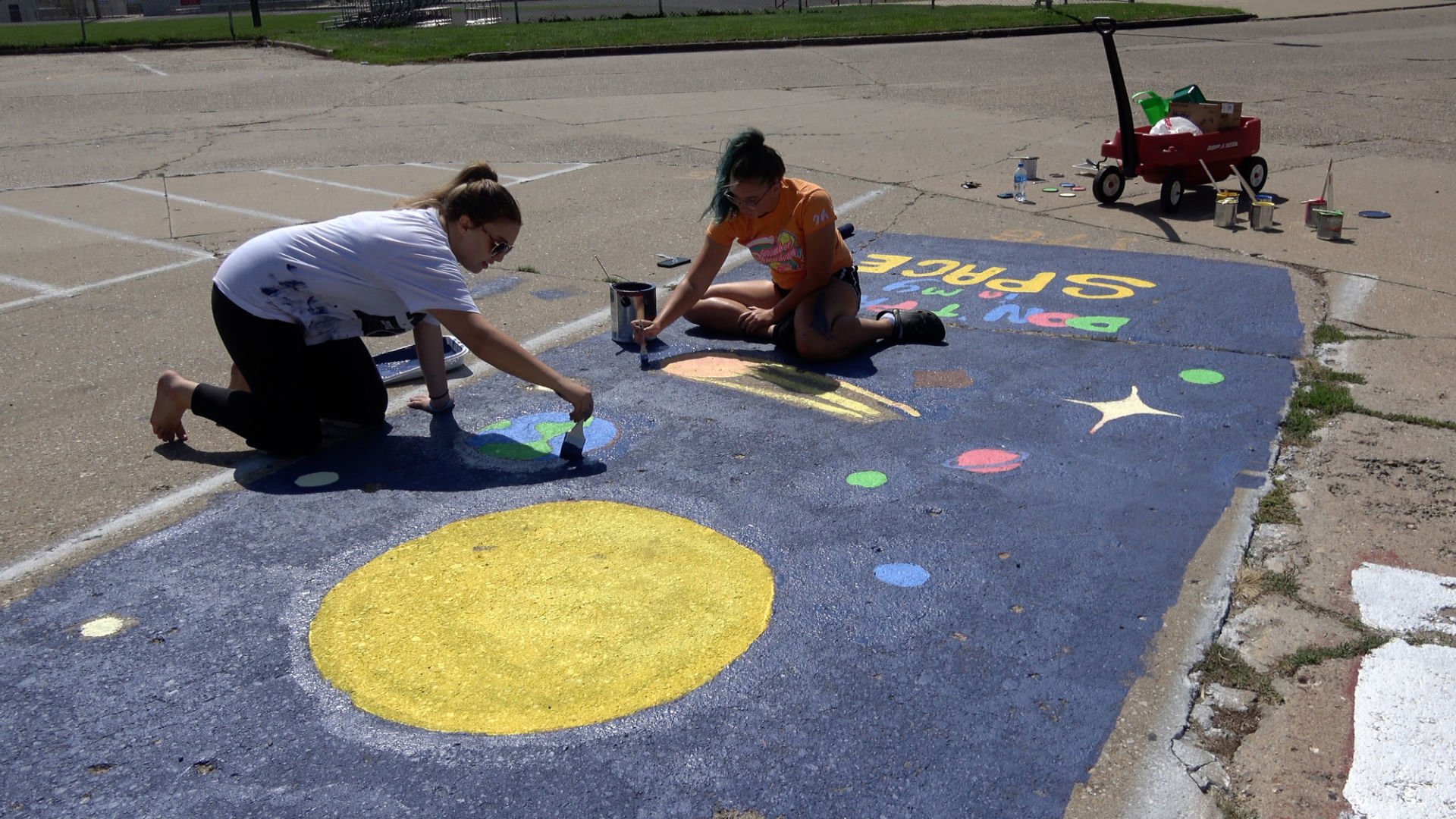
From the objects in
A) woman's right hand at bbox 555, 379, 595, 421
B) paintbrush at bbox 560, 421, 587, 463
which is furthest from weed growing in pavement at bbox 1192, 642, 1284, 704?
paintbrush at bbox 560, 421, 587, 463

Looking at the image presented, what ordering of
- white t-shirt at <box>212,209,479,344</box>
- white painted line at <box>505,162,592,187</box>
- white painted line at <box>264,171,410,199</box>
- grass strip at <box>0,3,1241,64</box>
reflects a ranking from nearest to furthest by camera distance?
white t-shirt at <box>212,209,479,344</box> → white painted line at <box>264,171,410,199</box> → white painted line at <box>505,162,592,187</box> → grass strip at <box>0,3,1241,64</box>

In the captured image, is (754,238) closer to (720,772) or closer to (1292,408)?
(1292,408)

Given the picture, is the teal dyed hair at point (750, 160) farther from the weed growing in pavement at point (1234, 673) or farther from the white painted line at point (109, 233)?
the white painted line at point (109, 233)

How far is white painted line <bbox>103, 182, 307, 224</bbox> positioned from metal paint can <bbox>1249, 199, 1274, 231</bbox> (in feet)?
→ 22.0

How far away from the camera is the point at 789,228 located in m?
5.41

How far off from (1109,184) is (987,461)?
5.21 m

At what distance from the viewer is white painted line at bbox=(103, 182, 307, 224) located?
8.36m

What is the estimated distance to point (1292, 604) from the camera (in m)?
3.31

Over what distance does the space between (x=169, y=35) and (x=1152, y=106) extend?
89.7 feet

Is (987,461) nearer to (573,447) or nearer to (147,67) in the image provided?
(573,447)

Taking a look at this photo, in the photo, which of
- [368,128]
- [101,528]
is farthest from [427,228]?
[368,128]

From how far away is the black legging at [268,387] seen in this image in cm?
423

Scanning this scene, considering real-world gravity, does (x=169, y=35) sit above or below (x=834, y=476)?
above

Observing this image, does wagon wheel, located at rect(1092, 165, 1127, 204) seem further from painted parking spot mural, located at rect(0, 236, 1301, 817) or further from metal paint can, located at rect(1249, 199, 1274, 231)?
painted parking spot mural, located at rect(0, 236, 1301, 817)
